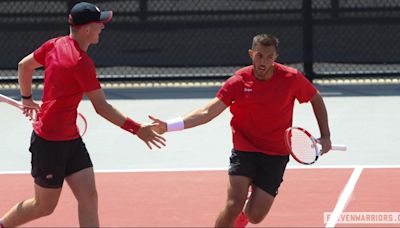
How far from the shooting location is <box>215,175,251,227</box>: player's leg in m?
7.36

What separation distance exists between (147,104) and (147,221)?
6216 millimetres

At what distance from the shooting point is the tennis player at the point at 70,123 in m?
7.25

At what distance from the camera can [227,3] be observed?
55.6ft

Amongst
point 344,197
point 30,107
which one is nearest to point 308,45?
point 344,197

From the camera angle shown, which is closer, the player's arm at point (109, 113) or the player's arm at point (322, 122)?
the player's arm at point (109, 113)

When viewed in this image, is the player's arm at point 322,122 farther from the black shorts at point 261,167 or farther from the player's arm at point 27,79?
the player's arm at point 27,79

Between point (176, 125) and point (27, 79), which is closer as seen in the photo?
point (176, 125)

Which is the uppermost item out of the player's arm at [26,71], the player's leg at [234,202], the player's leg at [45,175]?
the player's arm at [26,71]

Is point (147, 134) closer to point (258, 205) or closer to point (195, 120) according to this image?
point (195, 120)

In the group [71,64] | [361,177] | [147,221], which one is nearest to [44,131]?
[71,64]

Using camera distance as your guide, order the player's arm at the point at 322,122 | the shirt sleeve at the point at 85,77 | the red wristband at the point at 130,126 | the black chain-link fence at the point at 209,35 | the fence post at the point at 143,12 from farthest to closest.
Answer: the fence post at the point at 143,12, the black chain-link fence at the point at 209,35, the player's arm at the point at 322,122, the red wristband at the point at 130,126, the shirt sleeve at the point at 85,77

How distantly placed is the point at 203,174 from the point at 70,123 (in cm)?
319

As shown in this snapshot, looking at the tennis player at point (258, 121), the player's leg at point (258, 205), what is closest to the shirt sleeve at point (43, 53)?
the tennis player at point (258, 121)

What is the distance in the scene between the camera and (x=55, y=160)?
741 cm
